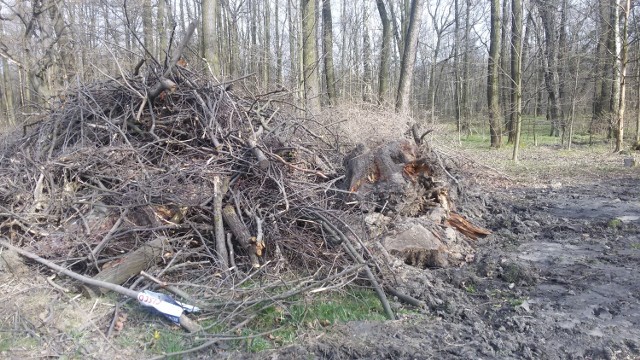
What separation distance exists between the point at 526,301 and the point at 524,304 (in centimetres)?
11

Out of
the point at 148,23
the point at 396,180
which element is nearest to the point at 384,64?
the point at 148,23

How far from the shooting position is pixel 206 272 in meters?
4.73

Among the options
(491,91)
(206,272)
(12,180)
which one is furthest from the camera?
(491,91)

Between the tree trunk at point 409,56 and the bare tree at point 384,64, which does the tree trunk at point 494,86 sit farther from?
the tree trunk at point 409,56

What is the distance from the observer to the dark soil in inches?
141

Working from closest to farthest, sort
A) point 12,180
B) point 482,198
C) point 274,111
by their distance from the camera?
point 12,180 < point 274,111 < point 482,198

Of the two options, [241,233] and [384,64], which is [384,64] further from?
[241,233]

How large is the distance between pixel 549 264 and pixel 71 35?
19.6m

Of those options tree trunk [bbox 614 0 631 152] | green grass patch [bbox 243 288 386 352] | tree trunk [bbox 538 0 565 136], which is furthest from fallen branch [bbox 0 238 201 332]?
tree trunk [bbox 538 0 565 136]

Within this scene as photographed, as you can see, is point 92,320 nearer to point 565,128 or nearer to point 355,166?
point 355,166

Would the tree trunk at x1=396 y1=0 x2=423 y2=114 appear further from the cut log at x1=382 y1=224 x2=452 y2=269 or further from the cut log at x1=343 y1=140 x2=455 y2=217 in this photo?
the cut log at x1=382 y1=224 x2=452 y2=269

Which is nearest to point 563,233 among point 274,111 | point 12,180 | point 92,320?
point 274,111

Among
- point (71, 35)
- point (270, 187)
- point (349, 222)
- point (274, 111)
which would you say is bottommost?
point (349, 222)

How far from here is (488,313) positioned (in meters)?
4.25
